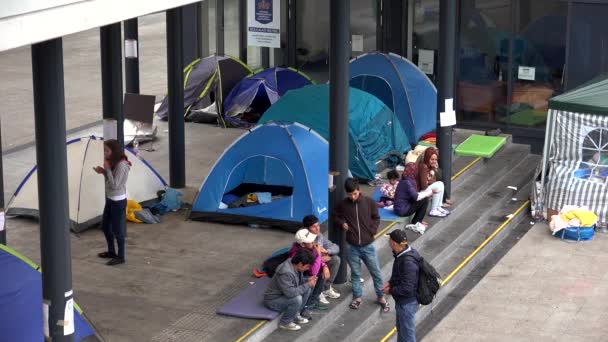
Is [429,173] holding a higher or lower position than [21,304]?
higher

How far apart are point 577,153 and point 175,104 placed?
630 centimetres

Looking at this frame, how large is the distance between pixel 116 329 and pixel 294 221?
12.8ft

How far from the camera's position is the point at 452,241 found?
16344 millimetres

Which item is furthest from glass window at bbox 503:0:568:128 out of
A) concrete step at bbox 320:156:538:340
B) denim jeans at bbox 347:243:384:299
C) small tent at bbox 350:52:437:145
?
denim jeans at bbox 347:243:384:299

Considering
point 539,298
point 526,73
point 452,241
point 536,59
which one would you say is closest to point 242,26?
point 526,73

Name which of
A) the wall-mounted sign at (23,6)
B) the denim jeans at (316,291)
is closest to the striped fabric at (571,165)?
the denim jeans at (316,291)

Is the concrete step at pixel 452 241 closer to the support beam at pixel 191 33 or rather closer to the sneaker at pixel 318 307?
the sneaker at pixel 318 307

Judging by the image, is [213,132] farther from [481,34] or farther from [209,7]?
[481,34]

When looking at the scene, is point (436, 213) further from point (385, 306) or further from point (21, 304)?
point (21, 304)

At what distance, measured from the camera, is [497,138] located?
20.5m

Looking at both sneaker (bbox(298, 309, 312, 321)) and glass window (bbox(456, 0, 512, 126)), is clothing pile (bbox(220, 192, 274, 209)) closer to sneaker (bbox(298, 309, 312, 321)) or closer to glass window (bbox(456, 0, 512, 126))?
sneaker (bbox(298, 309, 312, 321))

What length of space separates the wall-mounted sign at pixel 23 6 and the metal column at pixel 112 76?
6.76 m

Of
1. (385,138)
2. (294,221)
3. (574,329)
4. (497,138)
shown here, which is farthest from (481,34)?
(574,329)

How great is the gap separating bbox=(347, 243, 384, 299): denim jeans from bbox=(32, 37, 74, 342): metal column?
14.8ft
